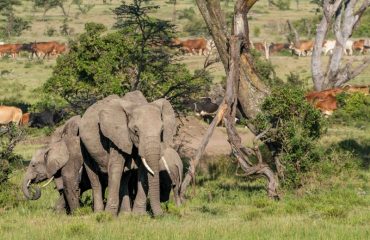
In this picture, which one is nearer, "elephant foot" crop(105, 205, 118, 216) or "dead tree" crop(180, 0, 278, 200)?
"elephant foot" crop(105, 205, 118, 216)

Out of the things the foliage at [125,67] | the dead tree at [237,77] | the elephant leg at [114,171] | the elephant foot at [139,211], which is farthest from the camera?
the foliage at [125,67]

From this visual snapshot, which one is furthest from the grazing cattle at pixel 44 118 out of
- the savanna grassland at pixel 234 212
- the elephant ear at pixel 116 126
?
the elephant ear at pixel 116 126

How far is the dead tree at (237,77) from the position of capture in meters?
14.8

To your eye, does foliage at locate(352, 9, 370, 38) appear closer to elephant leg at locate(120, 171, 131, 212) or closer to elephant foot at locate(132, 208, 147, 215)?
elephant leg at locate(120, 171, 131, 212)

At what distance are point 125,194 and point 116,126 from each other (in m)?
1.21

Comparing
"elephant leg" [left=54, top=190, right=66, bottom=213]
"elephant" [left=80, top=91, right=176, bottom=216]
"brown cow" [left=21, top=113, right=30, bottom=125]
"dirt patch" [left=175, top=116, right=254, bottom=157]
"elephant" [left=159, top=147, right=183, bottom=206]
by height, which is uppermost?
"elephant" [left=80, top=91, right=176, bottom=216]

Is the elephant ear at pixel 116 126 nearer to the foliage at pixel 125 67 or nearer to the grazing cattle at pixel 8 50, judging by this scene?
the foliage at pixel 125 67

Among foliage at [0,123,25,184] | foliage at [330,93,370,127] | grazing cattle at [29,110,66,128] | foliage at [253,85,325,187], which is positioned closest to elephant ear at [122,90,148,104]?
foliage at [0,123,25,184]

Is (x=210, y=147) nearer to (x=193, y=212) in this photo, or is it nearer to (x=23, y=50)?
(x=193, y=212)

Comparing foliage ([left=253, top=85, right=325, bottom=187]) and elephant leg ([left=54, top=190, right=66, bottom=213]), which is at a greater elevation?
foliage ([left=253, top=85, right=325, bottom=187])

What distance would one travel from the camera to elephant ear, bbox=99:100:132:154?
1161cm

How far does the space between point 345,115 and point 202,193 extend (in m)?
12.0

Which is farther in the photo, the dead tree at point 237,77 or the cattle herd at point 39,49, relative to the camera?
the cattle herd at point 39,49

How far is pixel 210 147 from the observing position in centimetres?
2105
